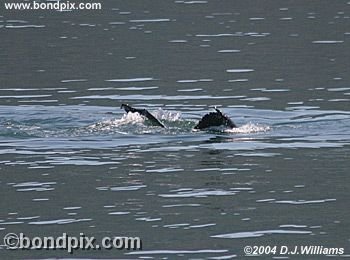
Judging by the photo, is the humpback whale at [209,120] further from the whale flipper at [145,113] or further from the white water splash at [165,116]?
the white water splash at [165,116]

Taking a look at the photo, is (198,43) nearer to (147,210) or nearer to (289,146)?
(289,146)

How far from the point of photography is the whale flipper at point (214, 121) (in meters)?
23.1

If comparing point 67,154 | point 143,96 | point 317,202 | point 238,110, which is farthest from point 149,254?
point 143,96

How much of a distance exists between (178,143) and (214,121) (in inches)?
46.9

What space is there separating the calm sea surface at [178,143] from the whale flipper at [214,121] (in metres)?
0.19

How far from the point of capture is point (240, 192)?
1822 centimetres

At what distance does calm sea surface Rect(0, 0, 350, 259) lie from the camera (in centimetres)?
1620

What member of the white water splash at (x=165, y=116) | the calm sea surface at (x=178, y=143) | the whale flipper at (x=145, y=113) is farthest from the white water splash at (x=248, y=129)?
the white water splash at (x=165, y=116)

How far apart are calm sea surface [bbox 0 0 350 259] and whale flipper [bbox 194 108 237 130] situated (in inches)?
7.5

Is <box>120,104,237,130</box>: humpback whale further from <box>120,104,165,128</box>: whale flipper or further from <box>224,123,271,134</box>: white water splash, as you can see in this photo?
<box>224,123,271,134</box>: white water splash

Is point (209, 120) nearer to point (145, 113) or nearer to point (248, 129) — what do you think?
point (248, 129)

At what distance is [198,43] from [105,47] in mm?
2869

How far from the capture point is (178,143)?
880 inches

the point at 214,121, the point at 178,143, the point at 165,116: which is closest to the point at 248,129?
the point at 214,121
